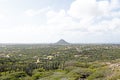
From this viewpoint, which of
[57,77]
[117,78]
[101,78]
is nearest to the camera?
[117,78]

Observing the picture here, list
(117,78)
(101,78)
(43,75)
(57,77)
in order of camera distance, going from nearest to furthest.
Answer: (117,78) < (101,78) < (57,77) < (43,75)

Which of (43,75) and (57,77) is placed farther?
(43,75)

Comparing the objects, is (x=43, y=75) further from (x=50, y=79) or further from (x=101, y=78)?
(x=101, y=78)

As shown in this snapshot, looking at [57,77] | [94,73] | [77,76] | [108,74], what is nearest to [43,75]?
[57,77]

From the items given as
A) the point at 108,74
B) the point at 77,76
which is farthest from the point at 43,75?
the point at 108,74

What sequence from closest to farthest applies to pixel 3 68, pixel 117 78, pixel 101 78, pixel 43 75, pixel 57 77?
1. pixel 117 78
2. pixel 101 78
3. pixel 57 77
4. pixel 43 75
5. pixel 3 68

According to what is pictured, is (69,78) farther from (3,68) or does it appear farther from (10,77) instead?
(3,68)

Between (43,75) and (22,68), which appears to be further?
(22,68)

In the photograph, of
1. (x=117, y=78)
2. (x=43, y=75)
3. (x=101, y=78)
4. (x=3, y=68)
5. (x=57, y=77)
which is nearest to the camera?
(x=117, y=78)

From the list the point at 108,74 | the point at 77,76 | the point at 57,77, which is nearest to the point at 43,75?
the point at 57,77
